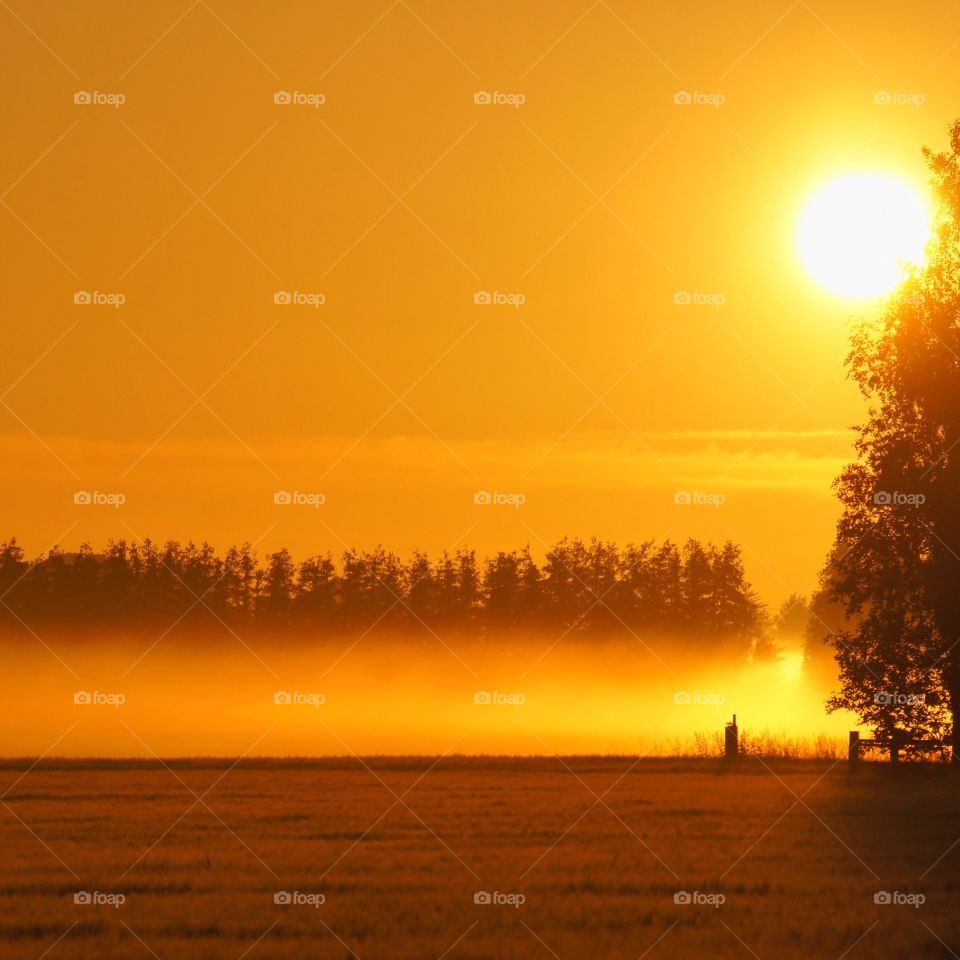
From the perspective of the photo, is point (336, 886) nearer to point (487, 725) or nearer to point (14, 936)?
point (14, 936)

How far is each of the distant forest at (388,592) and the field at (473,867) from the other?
282 feet

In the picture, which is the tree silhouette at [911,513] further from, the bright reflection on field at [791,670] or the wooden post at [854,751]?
the bright reflection on field at [791,670]

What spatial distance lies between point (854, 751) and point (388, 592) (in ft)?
302

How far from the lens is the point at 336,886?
19.8 m

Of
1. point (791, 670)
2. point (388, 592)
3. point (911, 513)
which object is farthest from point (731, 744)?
point (791, 670)

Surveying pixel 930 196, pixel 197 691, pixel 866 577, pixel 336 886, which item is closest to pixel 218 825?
pixel 336 886

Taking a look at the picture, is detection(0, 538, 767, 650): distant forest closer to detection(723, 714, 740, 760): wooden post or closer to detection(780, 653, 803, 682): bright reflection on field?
detection(780, 653, 803, 682): bright reflection on field

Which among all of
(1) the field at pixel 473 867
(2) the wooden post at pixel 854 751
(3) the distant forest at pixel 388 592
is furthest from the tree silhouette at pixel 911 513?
(3) the distant forest at pixel 388 592

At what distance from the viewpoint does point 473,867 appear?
2155cm

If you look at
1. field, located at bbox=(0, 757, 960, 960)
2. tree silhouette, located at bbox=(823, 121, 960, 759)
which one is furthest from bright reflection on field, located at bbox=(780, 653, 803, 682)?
field, located at bbox=(0, 757, 960, 960)

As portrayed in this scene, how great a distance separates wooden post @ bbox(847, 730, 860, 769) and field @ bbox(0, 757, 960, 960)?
12.7ft

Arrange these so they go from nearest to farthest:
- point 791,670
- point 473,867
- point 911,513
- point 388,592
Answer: point 473,867 → point 911,513 → point 388,592 → point 791,670

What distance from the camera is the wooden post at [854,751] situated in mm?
40188

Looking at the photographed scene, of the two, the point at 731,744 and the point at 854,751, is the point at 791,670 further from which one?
the point at 854,751
